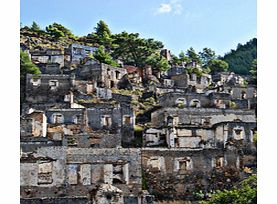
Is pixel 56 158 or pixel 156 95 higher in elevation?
pixel 156 95

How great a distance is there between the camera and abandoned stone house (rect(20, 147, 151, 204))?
1753 cm

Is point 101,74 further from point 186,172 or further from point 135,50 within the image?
point 186,172

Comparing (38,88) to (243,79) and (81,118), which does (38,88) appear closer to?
(81,118)

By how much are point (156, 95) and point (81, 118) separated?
8.07 m

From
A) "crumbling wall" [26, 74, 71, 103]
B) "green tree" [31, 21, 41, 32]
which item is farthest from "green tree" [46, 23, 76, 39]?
"crumbling wall" [26, 74, 71, 103]

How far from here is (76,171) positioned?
59.1ft

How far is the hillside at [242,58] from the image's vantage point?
142 ft

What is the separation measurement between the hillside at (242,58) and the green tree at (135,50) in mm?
7314

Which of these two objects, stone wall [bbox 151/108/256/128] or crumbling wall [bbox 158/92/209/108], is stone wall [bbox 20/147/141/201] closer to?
stone wall [bbox 151/108/256/128]

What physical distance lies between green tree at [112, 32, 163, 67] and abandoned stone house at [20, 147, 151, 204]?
788 inches

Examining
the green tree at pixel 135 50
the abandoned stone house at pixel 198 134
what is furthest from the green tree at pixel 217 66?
the abandoned stone house at pixel 198 134

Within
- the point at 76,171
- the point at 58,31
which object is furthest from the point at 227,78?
the point at 76,171
